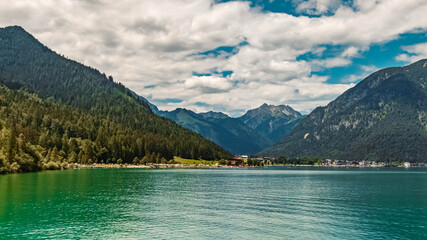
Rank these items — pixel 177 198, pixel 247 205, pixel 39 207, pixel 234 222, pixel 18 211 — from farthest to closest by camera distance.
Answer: pixel 177 198 < pixel 247 205 < pixel 39 207 < pixel 18 211 < pixel 234 222

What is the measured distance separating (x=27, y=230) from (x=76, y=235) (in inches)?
325

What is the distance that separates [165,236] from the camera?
5103 centimetres

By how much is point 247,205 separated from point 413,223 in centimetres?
3383

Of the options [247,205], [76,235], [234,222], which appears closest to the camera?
[76,235]

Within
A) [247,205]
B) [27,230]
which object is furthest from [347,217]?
[27,230]

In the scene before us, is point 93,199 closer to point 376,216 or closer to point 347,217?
point 347,217

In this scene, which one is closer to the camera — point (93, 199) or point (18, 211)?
point (18, 211)

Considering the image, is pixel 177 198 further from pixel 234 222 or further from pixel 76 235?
pixel 76 235

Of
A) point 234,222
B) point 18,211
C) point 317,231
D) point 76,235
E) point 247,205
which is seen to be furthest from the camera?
point 247,205

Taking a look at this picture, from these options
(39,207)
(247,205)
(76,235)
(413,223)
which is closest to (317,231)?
(413,223)

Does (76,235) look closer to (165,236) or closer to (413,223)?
(165,236)

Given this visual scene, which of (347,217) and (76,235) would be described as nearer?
(76,235)

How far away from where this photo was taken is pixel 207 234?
5288 centimetres

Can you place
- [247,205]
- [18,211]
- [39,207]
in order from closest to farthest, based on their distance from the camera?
[18,211], [39,207], [247,205]
